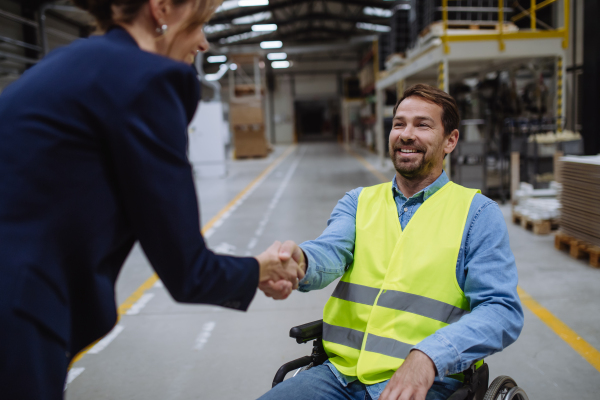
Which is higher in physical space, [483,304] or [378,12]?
[378,12]

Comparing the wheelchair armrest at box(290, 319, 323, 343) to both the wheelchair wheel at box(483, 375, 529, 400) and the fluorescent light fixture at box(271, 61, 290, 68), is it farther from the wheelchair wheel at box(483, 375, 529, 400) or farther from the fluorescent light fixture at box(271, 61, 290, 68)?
the fluorescent light fixture at box(271, 61, 290, 68)

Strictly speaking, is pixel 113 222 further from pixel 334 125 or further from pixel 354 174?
pixel 334 125

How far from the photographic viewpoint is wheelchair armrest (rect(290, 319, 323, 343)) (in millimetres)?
1873

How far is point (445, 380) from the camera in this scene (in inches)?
68.7

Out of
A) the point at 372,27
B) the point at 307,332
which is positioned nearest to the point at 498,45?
the point at 307,332

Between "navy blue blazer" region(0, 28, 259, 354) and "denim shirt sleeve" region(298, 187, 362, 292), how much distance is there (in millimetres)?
854

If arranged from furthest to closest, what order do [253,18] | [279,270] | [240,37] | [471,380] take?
[240,37] → [253,18] → [471,380] → [279,270]

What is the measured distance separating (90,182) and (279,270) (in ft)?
2.11

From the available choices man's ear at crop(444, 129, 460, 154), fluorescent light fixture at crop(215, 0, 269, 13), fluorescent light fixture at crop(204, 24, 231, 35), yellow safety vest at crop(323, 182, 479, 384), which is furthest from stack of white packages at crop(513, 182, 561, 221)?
fluorescent light fixture at crop(204, 24, 231, 35)

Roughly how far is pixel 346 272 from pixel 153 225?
1.19 m

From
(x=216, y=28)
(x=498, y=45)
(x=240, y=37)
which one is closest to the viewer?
(x=498, y=45)

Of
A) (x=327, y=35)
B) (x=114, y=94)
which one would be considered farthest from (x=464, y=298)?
(x=327, y=35)

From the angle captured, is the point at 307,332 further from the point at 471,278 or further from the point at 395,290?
the point at 471,278

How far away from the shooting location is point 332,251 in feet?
6.62
